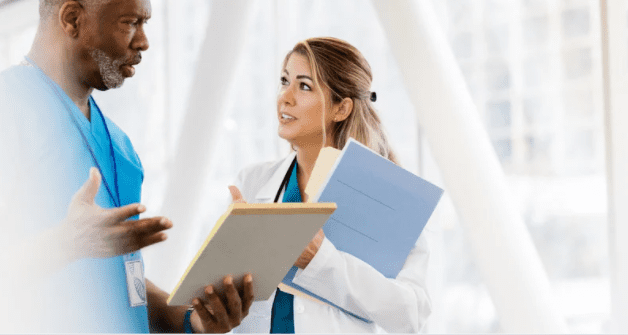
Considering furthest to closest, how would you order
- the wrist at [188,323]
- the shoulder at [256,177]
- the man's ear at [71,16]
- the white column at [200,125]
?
the white column at [200,125], the shoulder at [256,177], the wrist at [188,323], the man's ear at [71,16]

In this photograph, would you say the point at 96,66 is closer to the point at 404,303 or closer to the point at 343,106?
the point at 343,106

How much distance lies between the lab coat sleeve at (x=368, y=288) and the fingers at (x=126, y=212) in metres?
0.52

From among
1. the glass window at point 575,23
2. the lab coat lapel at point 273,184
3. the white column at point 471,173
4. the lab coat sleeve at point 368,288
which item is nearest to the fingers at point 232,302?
the lab coat sleeve at point 368,288

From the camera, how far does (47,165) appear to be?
1356 millimetres

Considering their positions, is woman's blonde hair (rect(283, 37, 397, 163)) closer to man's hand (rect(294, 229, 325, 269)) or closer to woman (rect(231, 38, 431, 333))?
woman (rect(231, 38, 431, 333))

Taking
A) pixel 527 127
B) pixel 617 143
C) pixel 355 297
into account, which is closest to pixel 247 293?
pixel 355 297

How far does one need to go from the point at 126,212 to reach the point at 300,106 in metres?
0.76

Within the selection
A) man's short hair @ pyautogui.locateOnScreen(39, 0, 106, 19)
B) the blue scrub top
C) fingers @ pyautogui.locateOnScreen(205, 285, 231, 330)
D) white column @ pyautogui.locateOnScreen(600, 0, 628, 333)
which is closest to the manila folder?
fingers @ pyautogui.locateOnScreen(205, 285, 231, 330)

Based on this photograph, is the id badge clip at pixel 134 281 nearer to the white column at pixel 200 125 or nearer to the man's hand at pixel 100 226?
the man's hand at pixel 100 226

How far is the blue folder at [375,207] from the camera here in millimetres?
1433

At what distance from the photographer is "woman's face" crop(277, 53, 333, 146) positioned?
172cm

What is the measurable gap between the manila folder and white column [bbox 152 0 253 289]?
90.4 inches

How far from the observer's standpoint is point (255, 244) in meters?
1.21

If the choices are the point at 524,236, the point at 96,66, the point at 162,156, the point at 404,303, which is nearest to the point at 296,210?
the point at 404,303
